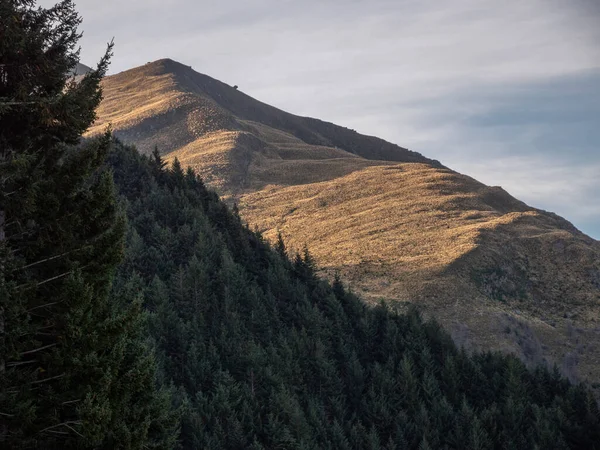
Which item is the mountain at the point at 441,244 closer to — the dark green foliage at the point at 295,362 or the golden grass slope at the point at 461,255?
the golden grass slope at the point at 461,255

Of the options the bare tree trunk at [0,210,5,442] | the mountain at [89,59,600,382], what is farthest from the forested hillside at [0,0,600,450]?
the mountain at [89,59,600,382]

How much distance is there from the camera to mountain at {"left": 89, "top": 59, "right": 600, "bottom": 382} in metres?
79.1

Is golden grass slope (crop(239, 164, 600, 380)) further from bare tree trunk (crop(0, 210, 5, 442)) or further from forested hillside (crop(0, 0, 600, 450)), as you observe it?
bare tree trunk (crop(0, 210, 5, 442))

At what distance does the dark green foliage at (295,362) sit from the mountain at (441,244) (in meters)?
16.9

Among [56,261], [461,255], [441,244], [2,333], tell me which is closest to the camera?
[2,333]

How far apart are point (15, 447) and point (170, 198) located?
52.1 metres

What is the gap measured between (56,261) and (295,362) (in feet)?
134

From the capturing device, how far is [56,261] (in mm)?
12539

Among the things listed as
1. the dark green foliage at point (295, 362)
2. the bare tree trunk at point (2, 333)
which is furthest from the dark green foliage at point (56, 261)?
the dark green foliage at point (295, 362)

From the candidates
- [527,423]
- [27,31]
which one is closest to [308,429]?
[527,423]

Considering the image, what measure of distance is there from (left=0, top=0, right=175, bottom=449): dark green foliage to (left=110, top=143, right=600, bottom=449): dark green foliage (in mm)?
26528

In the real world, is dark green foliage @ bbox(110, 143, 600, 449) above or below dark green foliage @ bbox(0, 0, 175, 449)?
below

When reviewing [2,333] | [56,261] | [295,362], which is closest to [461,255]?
[295,362]

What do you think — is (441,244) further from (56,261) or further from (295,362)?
(56,261)
